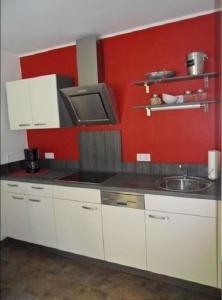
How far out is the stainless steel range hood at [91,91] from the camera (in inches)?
102

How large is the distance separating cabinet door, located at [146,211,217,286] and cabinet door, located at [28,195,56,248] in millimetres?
1092

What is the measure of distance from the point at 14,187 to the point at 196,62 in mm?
2307

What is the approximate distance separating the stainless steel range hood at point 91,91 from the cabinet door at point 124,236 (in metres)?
1.00

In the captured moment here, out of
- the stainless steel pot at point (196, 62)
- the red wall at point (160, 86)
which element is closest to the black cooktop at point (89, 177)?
the red wall at point (160, 86)

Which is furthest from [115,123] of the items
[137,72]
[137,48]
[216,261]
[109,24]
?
[216,261]

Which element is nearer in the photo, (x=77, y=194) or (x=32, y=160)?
(x=77, y=194)

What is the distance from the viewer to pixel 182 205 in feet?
6.57

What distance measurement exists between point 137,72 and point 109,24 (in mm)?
531

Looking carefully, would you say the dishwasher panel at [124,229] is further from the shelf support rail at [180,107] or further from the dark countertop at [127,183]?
the shelf support rail at [180,107]

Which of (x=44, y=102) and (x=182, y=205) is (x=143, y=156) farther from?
(x=44, y=102)

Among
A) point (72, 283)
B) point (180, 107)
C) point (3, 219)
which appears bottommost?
point (72, 283)

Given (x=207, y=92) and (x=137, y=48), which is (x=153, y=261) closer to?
(x=207, y=92)

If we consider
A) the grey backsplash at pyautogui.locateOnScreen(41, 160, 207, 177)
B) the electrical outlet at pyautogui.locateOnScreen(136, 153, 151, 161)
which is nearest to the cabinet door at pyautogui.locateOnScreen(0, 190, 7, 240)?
the grey backsplash at pyautogui.locateOnScreen(41, 160, 207, 177)

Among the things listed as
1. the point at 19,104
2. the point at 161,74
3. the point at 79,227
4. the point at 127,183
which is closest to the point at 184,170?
the point at 127,183
